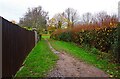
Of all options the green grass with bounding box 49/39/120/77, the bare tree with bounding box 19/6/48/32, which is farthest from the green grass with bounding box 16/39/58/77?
the bare tree with bounding box 19/6/48/32

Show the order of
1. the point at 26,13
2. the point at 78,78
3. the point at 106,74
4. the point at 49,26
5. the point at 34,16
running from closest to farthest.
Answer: the point at 78,78
the point at 106,74
the point at 34,16
the point at 26,13
the point at 49,26

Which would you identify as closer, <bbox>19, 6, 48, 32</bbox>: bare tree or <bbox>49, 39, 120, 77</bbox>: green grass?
<bbox>49, 39, 120, 77</bbox>: green grass

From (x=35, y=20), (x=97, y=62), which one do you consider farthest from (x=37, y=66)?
(x=35, y=20)

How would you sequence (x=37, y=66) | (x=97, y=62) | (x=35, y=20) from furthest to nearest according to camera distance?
(x=35, y=20), (x=97, y=62), (x=37, y=66)

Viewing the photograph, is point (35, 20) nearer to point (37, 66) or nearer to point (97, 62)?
point (97, 62)

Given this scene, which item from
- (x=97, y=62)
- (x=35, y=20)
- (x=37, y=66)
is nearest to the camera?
(x=37, y=66)

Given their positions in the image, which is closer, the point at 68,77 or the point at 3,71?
the point at 3,71

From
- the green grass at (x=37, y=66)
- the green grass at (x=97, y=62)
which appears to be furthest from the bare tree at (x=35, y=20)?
the green grass at (x=37, y=66)

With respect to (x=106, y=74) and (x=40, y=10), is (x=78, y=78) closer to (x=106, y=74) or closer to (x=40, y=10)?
(x=106, y=74)

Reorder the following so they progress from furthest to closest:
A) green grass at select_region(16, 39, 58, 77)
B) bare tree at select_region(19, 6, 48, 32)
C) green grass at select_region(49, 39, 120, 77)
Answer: bare tree at select_region(19, 6, 48, 32)
green grass at select_region(49, 39, 120, 77)
green grass at select_region(16, 39, 58, 77)

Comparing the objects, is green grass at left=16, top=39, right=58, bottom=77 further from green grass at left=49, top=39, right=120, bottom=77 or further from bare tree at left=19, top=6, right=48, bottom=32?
bare tree at left=19, top=6, right=48, bottom=32

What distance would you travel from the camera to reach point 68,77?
23.7 feet

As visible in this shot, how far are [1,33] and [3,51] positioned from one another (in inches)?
18.8

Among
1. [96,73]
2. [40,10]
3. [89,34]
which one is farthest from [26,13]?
[96,73]
